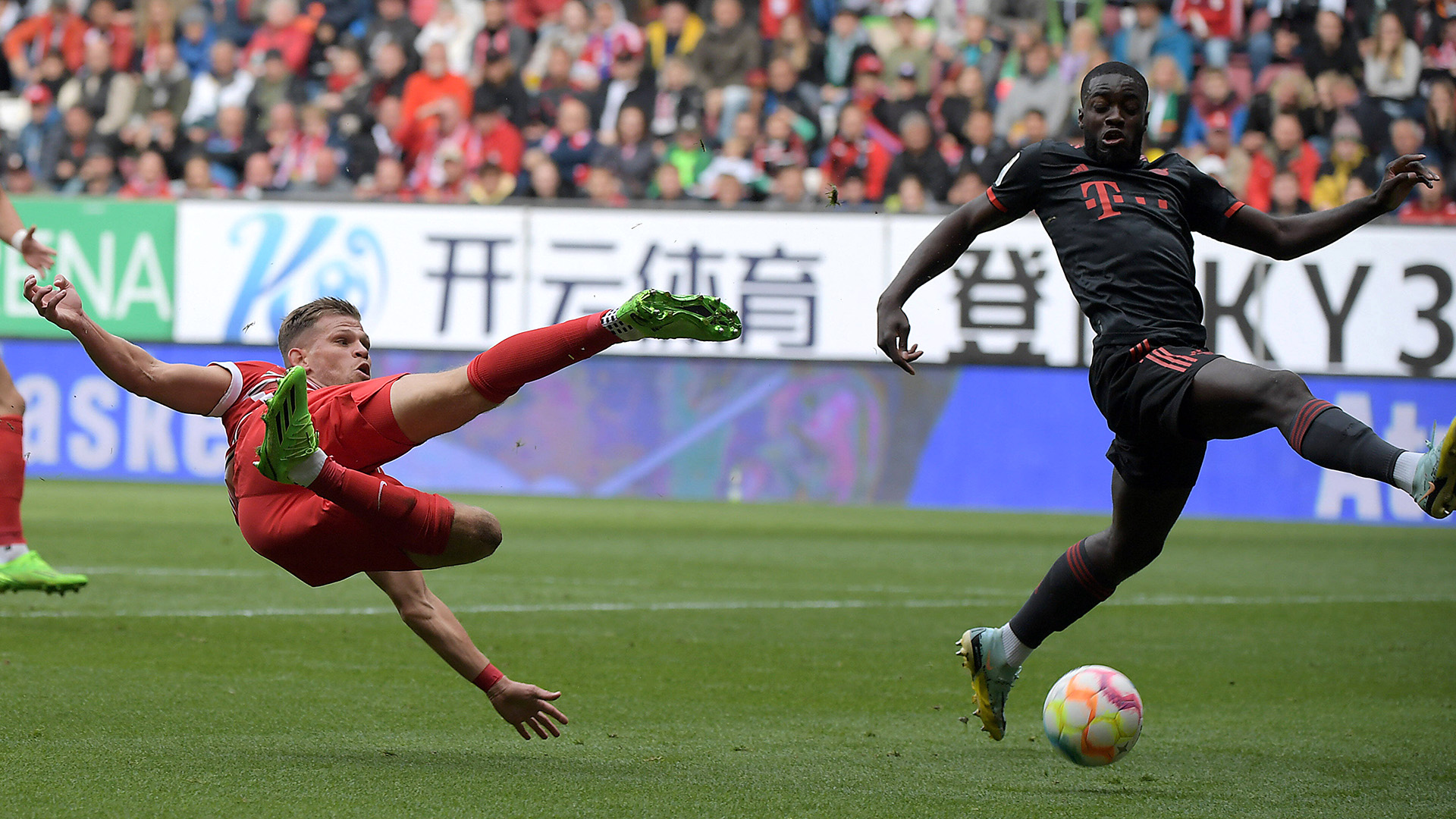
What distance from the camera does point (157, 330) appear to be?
50.1 ft

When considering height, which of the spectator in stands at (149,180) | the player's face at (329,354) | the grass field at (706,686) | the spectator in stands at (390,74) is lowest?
the grass field at (706,686)

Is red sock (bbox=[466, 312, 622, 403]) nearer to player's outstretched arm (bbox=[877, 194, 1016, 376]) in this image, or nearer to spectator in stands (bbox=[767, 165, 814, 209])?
player's outstretched arm (bbox=[877, 194, 1016, 376])

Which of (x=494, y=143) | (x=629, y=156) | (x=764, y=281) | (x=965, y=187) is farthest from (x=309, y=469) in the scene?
(x=494, y=143)

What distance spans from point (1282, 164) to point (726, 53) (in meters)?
5.60

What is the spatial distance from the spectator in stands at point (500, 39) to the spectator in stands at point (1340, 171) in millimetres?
8084

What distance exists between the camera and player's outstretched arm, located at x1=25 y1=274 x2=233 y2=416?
4.57 meters

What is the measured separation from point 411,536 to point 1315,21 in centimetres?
1445

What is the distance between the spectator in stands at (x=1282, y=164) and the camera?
599 inches

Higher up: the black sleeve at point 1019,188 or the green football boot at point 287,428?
the black sleeve at point 1019,188

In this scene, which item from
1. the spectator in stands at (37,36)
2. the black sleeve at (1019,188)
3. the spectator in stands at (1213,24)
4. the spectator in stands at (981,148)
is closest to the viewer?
the black sleeve at (1019,188)

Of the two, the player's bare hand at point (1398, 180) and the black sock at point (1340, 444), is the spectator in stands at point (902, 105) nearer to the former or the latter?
the player's bare hand at point (1398, 180)

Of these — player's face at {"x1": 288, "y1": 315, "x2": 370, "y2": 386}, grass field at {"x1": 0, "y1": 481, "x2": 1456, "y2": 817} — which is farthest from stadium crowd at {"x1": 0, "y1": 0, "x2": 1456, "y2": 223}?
player's face at {"x1": 288, "y1": 315, "x2": 370, "y2": 386}

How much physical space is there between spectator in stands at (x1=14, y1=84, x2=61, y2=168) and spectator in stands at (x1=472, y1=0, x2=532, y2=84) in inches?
175

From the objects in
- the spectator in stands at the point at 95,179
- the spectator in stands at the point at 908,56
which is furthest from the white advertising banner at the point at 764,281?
the spectator in stands at the point at 908,56
